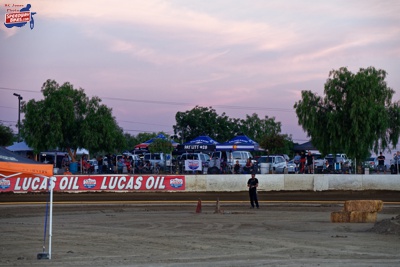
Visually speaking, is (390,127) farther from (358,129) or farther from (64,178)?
(64,178)

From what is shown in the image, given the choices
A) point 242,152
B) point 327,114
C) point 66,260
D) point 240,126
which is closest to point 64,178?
point 242,152

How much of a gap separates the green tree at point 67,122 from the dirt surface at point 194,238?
2380 centimetres

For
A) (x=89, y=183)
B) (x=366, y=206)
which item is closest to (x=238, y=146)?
(x=89, y=183)

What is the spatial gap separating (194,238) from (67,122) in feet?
124

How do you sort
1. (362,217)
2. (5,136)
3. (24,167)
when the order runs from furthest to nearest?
(5,136) < (362,217) < (24,167)

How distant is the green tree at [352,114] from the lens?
166 ft

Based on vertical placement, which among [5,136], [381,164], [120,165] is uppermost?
[5,136]

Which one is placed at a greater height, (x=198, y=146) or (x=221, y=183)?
(x=198, y=146)

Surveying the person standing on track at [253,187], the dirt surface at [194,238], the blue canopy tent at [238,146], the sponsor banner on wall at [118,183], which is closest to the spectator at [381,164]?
the blue canopy tent at [238,146]

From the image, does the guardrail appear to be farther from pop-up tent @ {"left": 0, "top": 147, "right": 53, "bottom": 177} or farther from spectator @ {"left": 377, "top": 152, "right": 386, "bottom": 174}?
pop-up tent @ {"left": 0, "top": 147, "right": 53, "bottom": 177}

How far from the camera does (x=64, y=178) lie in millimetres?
39562

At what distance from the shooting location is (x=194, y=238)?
1972 centimetres

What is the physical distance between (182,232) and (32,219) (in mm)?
8018

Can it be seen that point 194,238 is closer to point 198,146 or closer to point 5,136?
point 198,146
